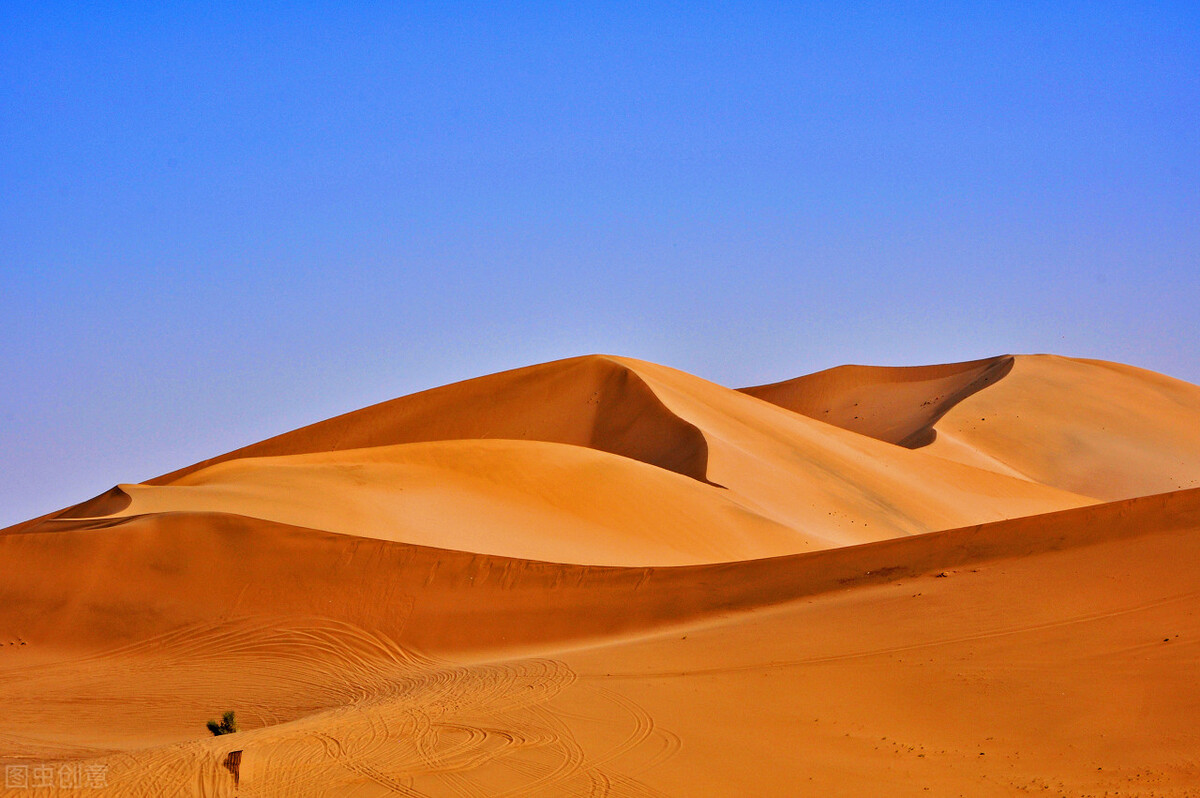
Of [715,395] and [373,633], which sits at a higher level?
[715,395]

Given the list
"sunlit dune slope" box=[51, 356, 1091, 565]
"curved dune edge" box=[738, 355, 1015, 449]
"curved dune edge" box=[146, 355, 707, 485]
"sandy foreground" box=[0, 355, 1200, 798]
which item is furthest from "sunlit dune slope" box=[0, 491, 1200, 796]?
"curved dune edge" box=[738, 355, 1015, 449]

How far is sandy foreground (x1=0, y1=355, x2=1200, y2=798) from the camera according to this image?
8.77 metres

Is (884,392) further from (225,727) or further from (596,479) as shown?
(225,727)

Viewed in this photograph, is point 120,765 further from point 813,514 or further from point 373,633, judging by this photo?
point 813,514

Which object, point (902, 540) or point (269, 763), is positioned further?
point (902, 540)

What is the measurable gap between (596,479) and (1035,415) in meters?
31.5

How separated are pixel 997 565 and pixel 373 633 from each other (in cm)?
818

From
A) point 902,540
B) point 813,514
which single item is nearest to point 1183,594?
point 902,540

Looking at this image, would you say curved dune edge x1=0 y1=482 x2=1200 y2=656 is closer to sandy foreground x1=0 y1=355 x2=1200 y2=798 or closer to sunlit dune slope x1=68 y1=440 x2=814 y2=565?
sandy foreground x1=0 y1=355 x2=1200 y2=798

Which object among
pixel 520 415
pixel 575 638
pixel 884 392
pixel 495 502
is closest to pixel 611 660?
pixel 575 638

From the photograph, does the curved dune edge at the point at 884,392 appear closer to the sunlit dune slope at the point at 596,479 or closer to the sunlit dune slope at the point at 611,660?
the sunlit dune slope at the point at 596,479

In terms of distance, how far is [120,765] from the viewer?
922 centimetres

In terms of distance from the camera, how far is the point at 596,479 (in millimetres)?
26109

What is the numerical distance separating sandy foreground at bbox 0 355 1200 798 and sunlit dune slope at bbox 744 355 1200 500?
61.5ft
